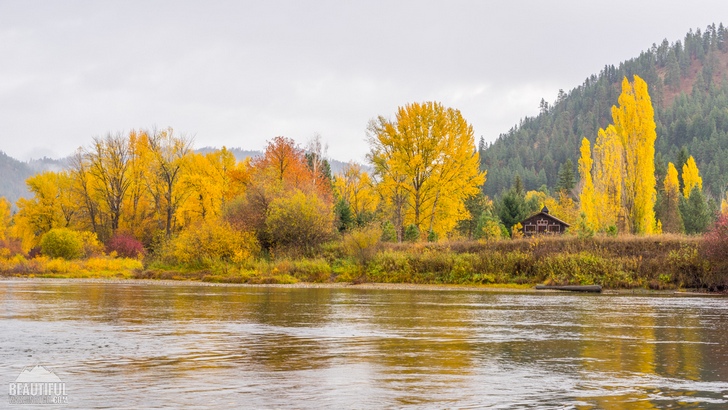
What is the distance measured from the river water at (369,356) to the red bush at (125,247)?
38046 mm

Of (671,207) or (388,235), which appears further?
(671,207)

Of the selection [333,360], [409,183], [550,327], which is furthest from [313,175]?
[333,360]

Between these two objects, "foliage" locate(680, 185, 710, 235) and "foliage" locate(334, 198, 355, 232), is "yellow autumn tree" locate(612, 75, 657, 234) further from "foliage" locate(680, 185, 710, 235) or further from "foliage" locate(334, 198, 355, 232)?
"foliage" locate(680, 185, 710, 235)

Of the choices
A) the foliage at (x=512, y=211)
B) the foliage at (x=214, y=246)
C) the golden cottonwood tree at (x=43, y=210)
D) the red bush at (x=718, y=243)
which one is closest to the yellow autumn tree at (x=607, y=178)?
the foliage at (x=512, y=211)

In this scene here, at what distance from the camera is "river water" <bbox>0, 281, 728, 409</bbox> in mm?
10203

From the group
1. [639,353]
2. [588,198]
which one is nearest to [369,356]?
[639,353]

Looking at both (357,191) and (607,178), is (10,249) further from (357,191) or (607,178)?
(607,178)

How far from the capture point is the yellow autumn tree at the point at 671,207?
309 feet

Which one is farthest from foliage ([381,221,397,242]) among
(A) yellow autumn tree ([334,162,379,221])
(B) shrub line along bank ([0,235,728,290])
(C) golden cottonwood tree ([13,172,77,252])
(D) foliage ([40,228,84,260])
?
(C) golden cottonwood tree ([13,172,77,252])

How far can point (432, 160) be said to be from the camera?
60219 millimetres

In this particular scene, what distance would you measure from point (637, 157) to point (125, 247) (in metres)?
43.6

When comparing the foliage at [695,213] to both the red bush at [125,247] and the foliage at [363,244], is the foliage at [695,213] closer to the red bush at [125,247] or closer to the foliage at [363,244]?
the foliage at [363,244]

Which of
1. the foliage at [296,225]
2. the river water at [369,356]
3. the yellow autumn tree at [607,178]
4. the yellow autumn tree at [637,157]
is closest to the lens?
the river water at [369,356]

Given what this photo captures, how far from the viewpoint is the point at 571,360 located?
45.0 feet
